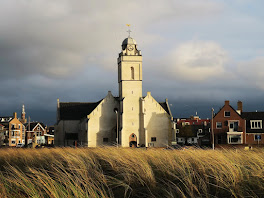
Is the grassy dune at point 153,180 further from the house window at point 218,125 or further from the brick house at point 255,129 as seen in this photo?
the brick house at point 255,129

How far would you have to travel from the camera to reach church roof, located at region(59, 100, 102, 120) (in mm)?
83000

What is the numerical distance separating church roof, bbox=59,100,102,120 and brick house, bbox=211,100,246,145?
2861 cm

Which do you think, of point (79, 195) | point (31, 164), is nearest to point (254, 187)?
point (79, 195)

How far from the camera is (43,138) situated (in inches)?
5039

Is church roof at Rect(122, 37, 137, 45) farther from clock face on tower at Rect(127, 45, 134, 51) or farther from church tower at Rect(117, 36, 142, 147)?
clock face on tower at Rect(127, 45, 134, 51)

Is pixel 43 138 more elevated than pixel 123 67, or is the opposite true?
pixel 123 67

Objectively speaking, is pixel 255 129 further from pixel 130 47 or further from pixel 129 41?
pixel 129 41

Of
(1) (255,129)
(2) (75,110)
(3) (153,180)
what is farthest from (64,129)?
(3) (153,180)

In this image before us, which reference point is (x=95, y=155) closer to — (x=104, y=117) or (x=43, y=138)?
(x=104, y=117)

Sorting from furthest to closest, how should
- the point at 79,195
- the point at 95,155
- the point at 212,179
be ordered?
the point at 95,155 < the point at 212,179 < the point at 79,195

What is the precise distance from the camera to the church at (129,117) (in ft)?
239

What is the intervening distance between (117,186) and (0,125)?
108 m

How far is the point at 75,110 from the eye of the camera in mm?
84625

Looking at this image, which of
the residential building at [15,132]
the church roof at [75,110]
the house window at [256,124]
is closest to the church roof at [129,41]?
the church roof at [75,110]
